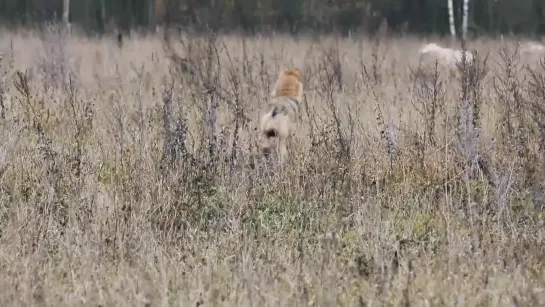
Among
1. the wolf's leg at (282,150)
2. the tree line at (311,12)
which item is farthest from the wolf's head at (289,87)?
the tree line at (311,12)

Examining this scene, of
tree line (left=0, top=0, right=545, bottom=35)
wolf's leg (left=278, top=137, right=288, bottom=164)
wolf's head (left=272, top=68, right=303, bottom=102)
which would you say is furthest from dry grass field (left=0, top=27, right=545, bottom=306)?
tree line (left=0, top=0, right=545, bottom=35)

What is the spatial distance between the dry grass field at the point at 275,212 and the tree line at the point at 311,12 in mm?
17722

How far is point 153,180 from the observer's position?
5.04m

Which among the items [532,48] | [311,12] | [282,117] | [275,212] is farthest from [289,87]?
[311,12]

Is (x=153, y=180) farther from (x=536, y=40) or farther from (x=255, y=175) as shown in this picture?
(x=536, y=40)

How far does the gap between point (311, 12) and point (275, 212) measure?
21251 millimetres

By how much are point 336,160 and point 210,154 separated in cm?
86

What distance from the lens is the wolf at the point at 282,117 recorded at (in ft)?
20.2

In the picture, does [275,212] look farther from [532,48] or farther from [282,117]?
[532,48]

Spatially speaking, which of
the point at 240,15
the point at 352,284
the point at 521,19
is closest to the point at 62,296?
the point at 352,284

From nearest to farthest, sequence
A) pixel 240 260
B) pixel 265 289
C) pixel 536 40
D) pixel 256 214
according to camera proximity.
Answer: pixel 265 289 < pixel 240 260 < pixel 256 214 < pixel 536 40

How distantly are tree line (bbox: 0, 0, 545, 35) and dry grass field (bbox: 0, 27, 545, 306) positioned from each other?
17.7m

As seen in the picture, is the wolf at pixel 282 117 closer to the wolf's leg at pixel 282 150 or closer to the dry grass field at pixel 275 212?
the wolf's leg at pixel 282 150

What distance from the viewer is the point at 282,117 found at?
668cm
